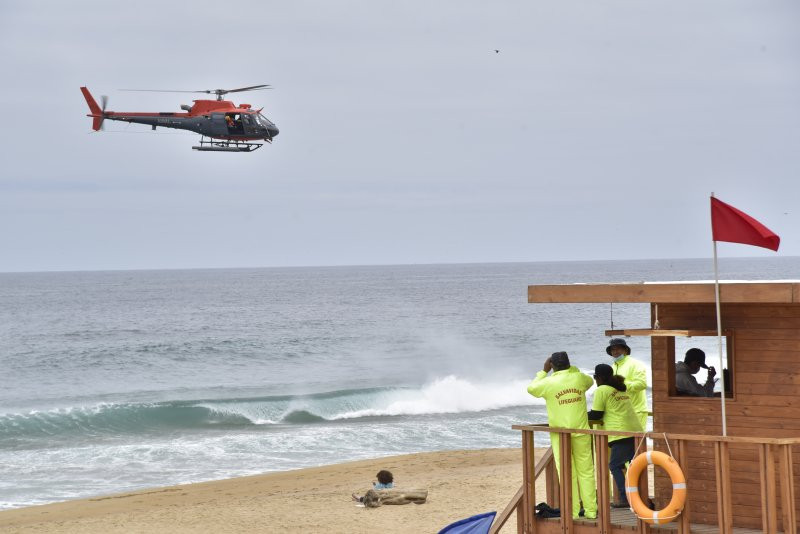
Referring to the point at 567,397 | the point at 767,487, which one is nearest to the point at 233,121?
the point at 567,397

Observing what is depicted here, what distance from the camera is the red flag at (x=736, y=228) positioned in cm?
907

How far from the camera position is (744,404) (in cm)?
991

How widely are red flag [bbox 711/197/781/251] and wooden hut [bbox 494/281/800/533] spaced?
44 cm

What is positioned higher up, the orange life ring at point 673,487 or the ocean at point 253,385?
the orange life ring at point 673,487

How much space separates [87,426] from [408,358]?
26552 millimetres

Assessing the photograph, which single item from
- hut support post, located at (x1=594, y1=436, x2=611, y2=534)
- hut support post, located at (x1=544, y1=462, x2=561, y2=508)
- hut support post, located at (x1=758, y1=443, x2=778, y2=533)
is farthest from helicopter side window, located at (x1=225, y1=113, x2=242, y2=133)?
hut support post, located at (x1=758, y1=443, x2=778, y2=533)

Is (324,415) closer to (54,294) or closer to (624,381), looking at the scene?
(624,381)

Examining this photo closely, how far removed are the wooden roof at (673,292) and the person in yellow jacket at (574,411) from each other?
630mm

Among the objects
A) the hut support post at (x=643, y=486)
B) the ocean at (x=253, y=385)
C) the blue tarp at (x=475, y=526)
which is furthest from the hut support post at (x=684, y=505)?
the ocean at (x=253, y=385)

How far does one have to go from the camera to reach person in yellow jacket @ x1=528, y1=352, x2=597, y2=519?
996cm

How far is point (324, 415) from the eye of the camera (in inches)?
1357

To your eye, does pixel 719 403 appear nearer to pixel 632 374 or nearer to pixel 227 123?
pixel 632 374

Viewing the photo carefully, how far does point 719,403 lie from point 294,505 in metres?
9.76

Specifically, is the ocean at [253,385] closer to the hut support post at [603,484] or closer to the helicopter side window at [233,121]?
the helicopter side window at [233,121]
